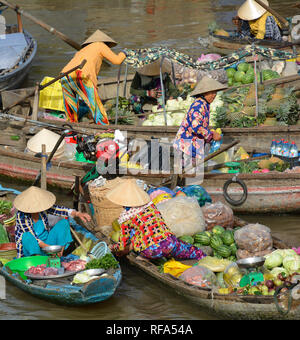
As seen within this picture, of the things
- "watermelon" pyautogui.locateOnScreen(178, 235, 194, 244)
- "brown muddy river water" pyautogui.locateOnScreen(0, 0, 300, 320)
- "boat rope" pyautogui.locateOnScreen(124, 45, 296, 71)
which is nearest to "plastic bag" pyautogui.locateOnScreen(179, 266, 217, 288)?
"brown muddy river water" pyautogui.locateOnScreen(0, 0, 300, 320)

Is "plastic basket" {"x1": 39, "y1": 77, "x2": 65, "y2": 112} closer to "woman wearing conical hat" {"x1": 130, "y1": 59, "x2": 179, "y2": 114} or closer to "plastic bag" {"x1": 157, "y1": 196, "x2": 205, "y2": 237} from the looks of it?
"woman wearing conical hat" {"x1": 130, "y1": 59, "x2": 179, "y2": 114}

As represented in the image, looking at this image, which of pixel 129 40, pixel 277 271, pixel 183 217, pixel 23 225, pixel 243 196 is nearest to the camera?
pixel 277 271

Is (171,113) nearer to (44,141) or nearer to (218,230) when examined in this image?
(44,141)

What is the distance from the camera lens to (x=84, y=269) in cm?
640

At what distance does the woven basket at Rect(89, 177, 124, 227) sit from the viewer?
24.4 ft

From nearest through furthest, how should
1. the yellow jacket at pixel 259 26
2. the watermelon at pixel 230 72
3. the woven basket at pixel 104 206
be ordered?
the woven basket at pixel 104 206 < the watermelon at pixel 230 72 < the yellow jacket at pixel 259 26

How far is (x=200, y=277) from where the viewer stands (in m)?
6.32

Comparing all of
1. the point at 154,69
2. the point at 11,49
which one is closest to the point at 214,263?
the point at 154,69

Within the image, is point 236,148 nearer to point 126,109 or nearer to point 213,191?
point 213,191

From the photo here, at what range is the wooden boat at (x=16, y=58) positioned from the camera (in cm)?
1225

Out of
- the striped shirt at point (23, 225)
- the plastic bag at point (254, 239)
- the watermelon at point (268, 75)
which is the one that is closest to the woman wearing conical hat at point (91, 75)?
the watermelon at point (268, 75)

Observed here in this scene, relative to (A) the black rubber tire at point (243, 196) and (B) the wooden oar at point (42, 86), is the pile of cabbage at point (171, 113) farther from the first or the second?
(A) the black rubber tire at point (243, 196)

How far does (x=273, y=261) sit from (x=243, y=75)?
198 inches

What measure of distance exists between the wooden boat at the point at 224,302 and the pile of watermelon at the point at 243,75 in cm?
493
